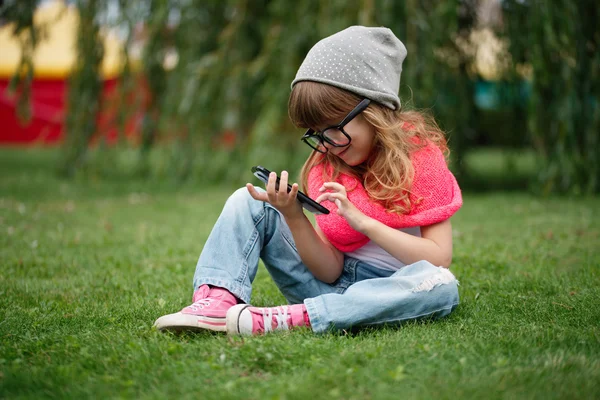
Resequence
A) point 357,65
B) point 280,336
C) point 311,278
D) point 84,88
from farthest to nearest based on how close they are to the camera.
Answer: point 84,88
point 311,278
point 357,65
point 280,336

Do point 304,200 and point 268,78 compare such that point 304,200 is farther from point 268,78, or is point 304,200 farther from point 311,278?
point 268,78

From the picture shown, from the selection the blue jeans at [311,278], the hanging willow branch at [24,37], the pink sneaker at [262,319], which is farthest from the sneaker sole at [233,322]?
the hanging willow branch at [24,37]

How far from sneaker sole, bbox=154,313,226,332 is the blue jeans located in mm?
144

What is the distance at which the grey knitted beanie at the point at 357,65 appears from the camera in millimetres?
2217

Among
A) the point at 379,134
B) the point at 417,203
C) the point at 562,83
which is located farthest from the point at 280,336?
the point at 562,83

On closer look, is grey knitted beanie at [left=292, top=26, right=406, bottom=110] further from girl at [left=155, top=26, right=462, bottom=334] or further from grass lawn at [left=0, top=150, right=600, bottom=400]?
grass lawn at [left=0, top=150, right=600, bottom=400]

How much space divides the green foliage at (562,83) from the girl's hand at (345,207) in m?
3.14

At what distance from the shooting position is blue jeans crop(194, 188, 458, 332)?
2113 millimetres

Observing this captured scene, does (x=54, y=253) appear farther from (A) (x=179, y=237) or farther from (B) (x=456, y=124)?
(B) (x=456, y=124)

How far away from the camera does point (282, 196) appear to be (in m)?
2.13

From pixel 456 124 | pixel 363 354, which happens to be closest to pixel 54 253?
pixel 363 354

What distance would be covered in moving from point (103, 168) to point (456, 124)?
11.0ft

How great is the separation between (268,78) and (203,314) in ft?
13.4

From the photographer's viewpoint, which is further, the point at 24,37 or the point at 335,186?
the point at 24,37
